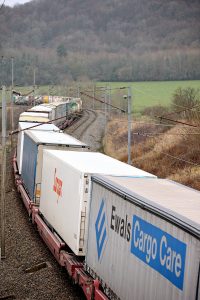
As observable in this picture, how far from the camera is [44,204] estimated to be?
18.5 m

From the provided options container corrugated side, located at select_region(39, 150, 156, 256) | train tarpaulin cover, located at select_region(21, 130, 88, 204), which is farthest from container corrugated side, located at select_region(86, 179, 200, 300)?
train tarpaulin cover, located at select_region(21, 130, 88, 204)

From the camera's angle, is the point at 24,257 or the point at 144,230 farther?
the point at 24,257

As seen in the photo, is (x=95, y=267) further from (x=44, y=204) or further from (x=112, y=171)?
(x=44, y=204)

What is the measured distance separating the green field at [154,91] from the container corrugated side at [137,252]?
58.5 m

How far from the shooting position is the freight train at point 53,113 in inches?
1612

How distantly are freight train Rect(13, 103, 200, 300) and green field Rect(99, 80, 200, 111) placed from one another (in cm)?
5500

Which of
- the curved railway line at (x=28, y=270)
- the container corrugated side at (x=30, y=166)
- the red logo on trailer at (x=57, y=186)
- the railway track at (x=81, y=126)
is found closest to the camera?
the curved railway line at (x=28, y=270)

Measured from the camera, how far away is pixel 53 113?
50.8m

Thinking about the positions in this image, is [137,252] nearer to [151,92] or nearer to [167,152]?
[167,152]

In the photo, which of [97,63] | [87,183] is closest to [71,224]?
[87,183]

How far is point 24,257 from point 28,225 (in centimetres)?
414

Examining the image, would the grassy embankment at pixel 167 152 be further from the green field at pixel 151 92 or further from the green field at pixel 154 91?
the green field at pixel 154 91

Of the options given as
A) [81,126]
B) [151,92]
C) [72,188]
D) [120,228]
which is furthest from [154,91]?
[120,228]

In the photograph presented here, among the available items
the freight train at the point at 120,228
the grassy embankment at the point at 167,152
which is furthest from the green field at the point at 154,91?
the freight train at the point at 120,228
